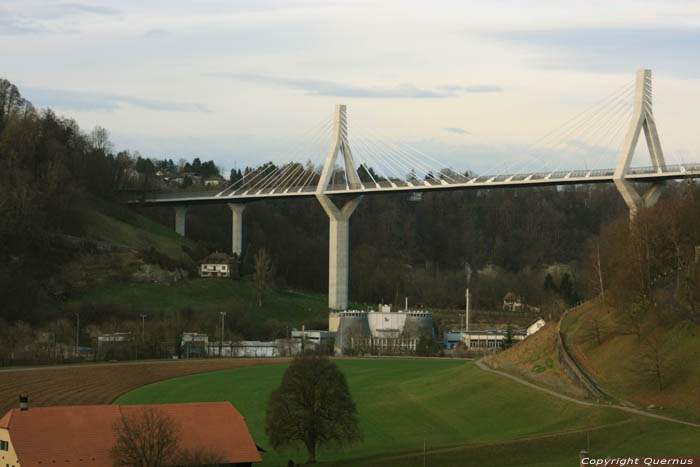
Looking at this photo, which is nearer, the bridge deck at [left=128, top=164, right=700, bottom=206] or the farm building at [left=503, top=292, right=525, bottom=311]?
the bridge deck at [left=128, top=164, right=700, bottom=206]

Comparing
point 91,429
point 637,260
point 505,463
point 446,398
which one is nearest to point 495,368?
point 446,398

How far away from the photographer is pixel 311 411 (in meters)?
46.9

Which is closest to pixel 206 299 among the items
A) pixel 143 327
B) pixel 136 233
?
pixel 136 233

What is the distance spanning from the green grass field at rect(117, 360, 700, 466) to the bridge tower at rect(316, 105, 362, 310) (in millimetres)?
27300

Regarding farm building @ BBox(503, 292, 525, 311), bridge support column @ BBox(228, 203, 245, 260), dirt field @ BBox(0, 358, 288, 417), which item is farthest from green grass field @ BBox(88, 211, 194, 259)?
farm building @ BBox(503, 292, 525, 311)

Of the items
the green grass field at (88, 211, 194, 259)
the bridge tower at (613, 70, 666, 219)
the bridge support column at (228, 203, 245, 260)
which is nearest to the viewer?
the bridge tower at (613, 70, 666, 219)

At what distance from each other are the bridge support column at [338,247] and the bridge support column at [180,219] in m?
26.2

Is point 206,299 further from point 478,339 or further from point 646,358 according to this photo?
point 646,358

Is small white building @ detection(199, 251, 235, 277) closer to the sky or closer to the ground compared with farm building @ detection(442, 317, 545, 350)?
closer to the sky

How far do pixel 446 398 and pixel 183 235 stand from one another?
223 ft

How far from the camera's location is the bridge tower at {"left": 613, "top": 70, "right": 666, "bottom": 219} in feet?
260

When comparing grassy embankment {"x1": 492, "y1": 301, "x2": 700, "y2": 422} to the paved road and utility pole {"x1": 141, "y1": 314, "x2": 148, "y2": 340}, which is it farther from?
utility pole {"x1": 141, "y1": 314, "x2": 148, "y2": 340}

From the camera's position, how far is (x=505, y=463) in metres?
42.2

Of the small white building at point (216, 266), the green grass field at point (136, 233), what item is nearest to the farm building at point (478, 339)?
the small white building at point (216, 266)
